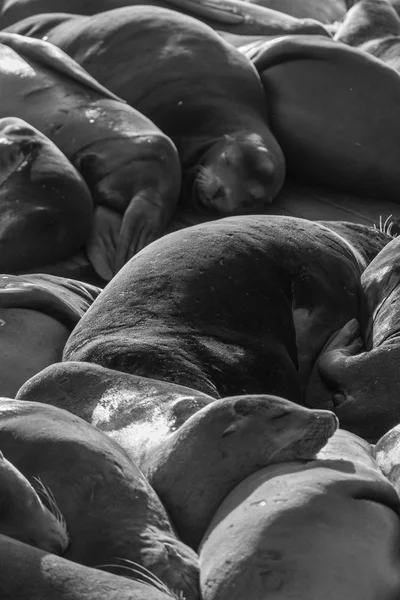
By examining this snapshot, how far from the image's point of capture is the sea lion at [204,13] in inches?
328

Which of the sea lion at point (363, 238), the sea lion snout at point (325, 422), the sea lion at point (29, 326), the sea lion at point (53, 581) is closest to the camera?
the sea lion at point (53, 581)

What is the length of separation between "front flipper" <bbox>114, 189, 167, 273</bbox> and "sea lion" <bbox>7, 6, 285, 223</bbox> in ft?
1.13

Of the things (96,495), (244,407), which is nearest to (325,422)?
(244,407)

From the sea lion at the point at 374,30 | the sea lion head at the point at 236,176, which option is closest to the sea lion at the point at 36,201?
the sea lion head at the point at 236,176

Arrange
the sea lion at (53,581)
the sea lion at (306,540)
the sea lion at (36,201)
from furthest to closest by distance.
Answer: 1. the sea lion at (36,201)
2. the sea lion at (306,540)
3. the sea lion at (53,581)

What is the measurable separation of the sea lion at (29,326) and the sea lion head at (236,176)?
1867 millimetres

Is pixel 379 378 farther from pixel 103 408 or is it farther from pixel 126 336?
pixel 103 408

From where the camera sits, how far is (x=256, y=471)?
10.7 ft

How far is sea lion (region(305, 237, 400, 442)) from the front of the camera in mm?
4688

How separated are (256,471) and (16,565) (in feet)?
2.21

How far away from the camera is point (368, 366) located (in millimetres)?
4805

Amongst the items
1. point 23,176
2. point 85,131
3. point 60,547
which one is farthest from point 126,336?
point 85,131

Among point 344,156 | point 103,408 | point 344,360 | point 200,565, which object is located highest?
point 200,565

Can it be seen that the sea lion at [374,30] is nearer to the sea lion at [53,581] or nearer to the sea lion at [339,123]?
the sea lion at [339,123]
